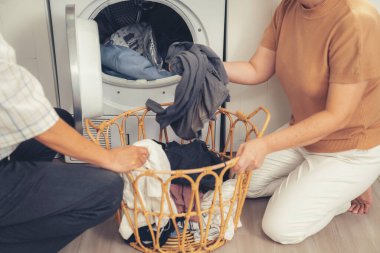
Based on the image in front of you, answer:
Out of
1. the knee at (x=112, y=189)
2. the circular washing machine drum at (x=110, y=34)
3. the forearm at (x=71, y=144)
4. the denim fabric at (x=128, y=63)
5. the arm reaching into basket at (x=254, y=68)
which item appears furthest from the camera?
the denim fabric at (x=128, y=63)

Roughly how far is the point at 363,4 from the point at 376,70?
18 centimetres

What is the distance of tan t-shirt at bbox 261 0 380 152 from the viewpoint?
116 cm

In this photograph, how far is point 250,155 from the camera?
117 centimetres

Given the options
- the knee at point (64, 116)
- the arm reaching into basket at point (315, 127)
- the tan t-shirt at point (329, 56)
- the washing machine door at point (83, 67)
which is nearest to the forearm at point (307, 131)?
the arm reaching into basket at point (315, 127)

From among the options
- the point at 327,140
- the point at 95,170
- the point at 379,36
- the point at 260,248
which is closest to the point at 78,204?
the point at 95,170

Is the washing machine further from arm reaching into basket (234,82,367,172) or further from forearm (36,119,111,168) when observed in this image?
arm reaching into basket (234,82,367,172)

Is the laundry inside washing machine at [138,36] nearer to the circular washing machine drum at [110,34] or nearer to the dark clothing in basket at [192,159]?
the circular washing machine drum at [110,34]

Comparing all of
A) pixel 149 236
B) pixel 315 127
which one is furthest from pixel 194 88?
pixel 149 236

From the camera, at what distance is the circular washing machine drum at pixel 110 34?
124cm

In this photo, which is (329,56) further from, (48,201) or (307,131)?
(48,201)

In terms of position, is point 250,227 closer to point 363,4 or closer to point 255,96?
point 255,96

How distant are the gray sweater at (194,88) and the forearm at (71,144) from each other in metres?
0.29

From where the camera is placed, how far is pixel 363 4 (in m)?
1.19

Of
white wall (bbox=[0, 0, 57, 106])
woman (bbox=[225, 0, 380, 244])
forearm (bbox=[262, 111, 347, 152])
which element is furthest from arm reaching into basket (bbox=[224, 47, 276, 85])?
white wall (bbox=[0, 0, 57, 106])
